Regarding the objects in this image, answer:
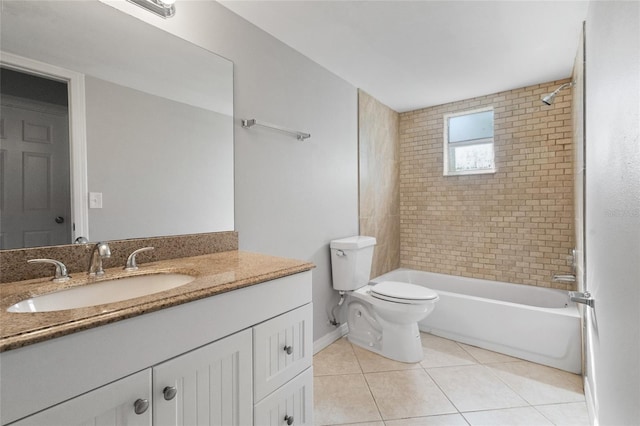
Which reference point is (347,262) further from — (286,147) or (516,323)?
(516,323)

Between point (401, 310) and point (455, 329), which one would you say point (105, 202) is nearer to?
point (401, 310)

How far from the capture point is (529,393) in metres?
1.91

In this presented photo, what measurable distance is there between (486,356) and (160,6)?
3.06m

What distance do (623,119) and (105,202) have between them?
5.88 feet

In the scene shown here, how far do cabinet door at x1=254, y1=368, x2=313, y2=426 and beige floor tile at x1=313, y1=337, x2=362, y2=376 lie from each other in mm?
836

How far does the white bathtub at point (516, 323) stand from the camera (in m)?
2.16

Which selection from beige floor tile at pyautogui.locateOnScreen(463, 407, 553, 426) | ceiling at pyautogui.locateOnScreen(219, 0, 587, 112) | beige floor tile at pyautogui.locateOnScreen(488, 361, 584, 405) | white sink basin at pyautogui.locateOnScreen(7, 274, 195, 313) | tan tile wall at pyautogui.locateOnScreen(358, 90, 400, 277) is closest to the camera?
white sink basin at pyautogui.locateOnScreen(7, 274, 195, 313)

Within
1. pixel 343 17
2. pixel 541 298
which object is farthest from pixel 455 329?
pixel 343 17

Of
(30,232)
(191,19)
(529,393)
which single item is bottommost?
(529,393)

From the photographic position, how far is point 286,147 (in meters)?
Answer: 2.14

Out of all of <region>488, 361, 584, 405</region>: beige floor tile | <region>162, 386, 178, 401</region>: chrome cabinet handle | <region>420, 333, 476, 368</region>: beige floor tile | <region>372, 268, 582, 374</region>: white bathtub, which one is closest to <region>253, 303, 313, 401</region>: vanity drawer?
<region>162, 386, 178, 401</region>: chrome cabinet handle

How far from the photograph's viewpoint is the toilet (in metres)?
2.26

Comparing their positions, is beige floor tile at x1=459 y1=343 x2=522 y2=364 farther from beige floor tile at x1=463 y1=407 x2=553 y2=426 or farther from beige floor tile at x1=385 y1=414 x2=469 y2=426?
beige floor tile at x1=385 y1=414 x2=469 y2=426

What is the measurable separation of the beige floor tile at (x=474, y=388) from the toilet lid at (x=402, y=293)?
1.71ft
